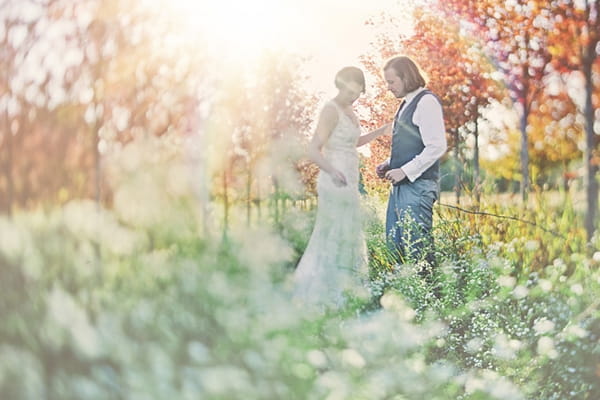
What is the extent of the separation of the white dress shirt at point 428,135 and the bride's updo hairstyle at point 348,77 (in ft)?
1.52

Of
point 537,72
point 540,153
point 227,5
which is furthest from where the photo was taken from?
point 540,153

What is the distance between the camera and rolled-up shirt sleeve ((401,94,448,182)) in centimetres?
457

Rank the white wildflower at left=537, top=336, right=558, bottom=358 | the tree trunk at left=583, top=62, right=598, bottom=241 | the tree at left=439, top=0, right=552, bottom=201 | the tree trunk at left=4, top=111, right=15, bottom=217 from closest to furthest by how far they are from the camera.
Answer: the tree trunk at left=4, top=111, right=15, bottom=217, the white wildflower at left=537, top=336, right=558, bottom=358, the tree trunk at left=583, top=62, right=598, bottom=241, the tree at left=439, top=0, right=552, bottom=201

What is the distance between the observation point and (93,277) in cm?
290

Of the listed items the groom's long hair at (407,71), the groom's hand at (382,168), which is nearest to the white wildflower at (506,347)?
the groom's hand at (382,168)

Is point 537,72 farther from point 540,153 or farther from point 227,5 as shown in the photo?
point 227,5

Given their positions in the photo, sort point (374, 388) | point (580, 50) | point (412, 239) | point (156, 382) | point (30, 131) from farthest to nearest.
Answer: point (580, 50)
point (412, 239)
point (30, 131)
point (374, 388)
point (156, 382)

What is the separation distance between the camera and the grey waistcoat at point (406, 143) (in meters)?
4.66

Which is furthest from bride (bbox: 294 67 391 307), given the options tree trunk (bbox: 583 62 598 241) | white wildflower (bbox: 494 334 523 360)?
tree trunk (bbox: 583 62 598 241)

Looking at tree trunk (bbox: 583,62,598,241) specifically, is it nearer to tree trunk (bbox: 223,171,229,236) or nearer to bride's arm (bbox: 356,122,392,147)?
bride's arm (bbox: 356,122,392,147)

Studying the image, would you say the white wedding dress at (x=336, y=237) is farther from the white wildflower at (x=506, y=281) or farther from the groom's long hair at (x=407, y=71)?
the white wildflower at (x=506, y=281)

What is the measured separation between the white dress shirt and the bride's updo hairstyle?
464 mm

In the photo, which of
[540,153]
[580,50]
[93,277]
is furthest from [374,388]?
[540,153]

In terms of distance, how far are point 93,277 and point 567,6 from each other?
176 inches
